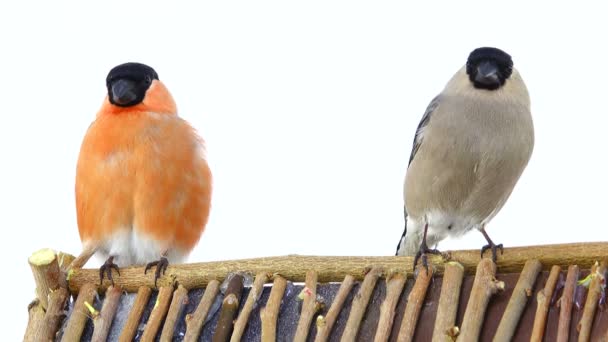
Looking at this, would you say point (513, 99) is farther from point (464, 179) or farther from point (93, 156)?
point (93, 156)

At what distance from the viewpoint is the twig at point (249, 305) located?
3002mm

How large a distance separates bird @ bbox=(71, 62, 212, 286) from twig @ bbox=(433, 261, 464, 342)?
1493 mm

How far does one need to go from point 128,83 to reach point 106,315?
146cm

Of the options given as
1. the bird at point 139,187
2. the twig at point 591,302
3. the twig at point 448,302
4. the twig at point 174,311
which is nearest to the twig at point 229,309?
the twig at point 174,311

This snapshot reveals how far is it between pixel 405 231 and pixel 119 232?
1222mm

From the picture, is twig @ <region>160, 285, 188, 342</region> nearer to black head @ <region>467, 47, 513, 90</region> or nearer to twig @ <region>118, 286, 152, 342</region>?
twig @ <region>118, 286, 152, 342</region>

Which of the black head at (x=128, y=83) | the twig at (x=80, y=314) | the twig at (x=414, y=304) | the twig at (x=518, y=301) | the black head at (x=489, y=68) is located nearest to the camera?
the twig at (x=518, y=301)

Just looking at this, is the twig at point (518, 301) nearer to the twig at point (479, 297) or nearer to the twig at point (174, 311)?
the twig at point (479, 297)

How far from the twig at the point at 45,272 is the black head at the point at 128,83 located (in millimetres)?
1185

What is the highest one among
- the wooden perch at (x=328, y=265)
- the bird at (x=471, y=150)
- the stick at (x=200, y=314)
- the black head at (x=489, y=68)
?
the black head at (x=489, y=68)

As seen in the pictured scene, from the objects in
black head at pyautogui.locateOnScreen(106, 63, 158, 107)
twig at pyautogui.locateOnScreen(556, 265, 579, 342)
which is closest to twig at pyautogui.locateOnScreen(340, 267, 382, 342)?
twig at pyautogui.locateOnScreen(556, 265, 579, 342)

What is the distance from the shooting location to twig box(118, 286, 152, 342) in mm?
3158

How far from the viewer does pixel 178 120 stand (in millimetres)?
4414

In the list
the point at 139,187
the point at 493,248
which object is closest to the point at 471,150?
the point at 493,248
